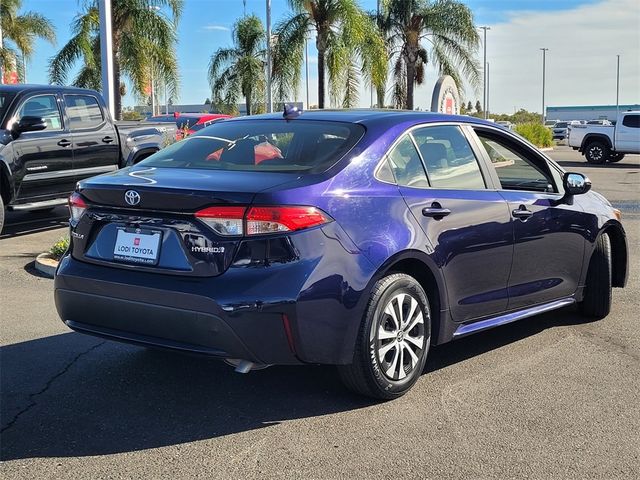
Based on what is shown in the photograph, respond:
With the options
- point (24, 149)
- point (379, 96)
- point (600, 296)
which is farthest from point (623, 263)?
point (379, 96)

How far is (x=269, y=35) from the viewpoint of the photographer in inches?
1065

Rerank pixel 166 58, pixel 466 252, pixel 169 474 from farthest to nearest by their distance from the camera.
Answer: pixel 166 58 < pixel 466 252 < pixel 169 474

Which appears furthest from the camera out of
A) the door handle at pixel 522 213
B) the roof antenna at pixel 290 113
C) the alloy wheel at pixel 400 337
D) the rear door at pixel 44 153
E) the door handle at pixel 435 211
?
the rear door at pixel 44 153

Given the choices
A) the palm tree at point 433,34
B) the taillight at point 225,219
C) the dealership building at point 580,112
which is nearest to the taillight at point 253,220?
the taillight at point 225,219

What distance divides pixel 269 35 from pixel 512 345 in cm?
2320

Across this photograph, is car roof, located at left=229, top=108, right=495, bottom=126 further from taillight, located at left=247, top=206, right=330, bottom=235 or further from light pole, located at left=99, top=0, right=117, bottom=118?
light pole, located at left=99, top=0, right=117, bottom=118

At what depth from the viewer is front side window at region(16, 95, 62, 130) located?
10.0 m

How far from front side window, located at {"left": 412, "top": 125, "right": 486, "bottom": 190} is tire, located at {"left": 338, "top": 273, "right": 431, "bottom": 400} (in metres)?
0.77

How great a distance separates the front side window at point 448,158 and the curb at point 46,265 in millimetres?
4483

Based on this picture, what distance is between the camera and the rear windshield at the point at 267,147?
4324 mm

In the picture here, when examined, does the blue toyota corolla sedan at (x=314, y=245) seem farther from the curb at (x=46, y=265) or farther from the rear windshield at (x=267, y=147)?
the curb at (x=46, y=265)

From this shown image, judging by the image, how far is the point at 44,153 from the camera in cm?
1009

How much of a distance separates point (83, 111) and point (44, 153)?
1.12 metres

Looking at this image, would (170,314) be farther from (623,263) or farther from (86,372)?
(623,263)
